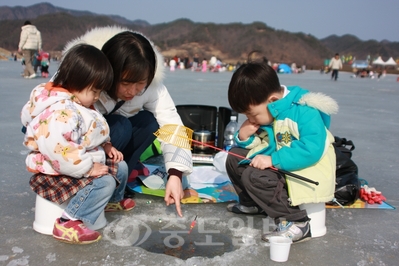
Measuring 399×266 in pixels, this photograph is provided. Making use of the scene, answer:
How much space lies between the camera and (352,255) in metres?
1.86

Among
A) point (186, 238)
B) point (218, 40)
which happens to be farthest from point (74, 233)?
point (218, 40)

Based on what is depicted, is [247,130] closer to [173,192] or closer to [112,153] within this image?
[173,192]

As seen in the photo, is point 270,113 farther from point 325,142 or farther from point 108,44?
point 108,44

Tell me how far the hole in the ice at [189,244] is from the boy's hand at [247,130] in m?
0.57

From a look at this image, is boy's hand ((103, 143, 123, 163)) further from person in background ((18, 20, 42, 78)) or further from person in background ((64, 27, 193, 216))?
person in background ((18, 20, 42, 78))

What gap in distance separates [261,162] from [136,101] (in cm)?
90

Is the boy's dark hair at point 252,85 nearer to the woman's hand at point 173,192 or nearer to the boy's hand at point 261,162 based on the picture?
the boy's hand at point 261,162

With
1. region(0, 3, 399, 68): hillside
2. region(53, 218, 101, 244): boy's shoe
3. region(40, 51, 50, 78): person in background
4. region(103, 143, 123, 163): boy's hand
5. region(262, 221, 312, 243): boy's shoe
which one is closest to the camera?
region(53, 218, 101, 244): boy's shoe

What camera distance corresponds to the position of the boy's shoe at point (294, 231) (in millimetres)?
1962

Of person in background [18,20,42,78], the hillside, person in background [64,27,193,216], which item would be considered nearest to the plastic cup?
person in background [64,27,193,216]

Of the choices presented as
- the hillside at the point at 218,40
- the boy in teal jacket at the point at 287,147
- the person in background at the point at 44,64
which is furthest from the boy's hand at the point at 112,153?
the hillside at the point at 218,40

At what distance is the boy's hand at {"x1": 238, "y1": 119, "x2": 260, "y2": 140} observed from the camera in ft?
7.22

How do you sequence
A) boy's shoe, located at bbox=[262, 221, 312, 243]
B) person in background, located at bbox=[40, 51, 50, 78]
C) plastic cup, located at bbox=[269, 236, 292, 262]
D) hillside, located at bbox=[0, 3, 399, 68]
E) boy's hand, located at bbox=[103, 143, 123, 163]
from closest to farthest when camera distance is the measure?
plastic cup, located at bbox=[269, 236, 292, 262] → boy's shoe, located at bbox=[262, 221, 312, 243] → boy's hand, located at bbox=[103, 143, 123, 163] → person in background, located at bbox=[40, 51, 50, 78] → hillside, located at bbox=[0, 3, 399, 68]

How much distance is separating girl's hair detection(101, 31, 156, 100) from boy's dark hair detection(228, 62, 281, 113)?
456 mm
